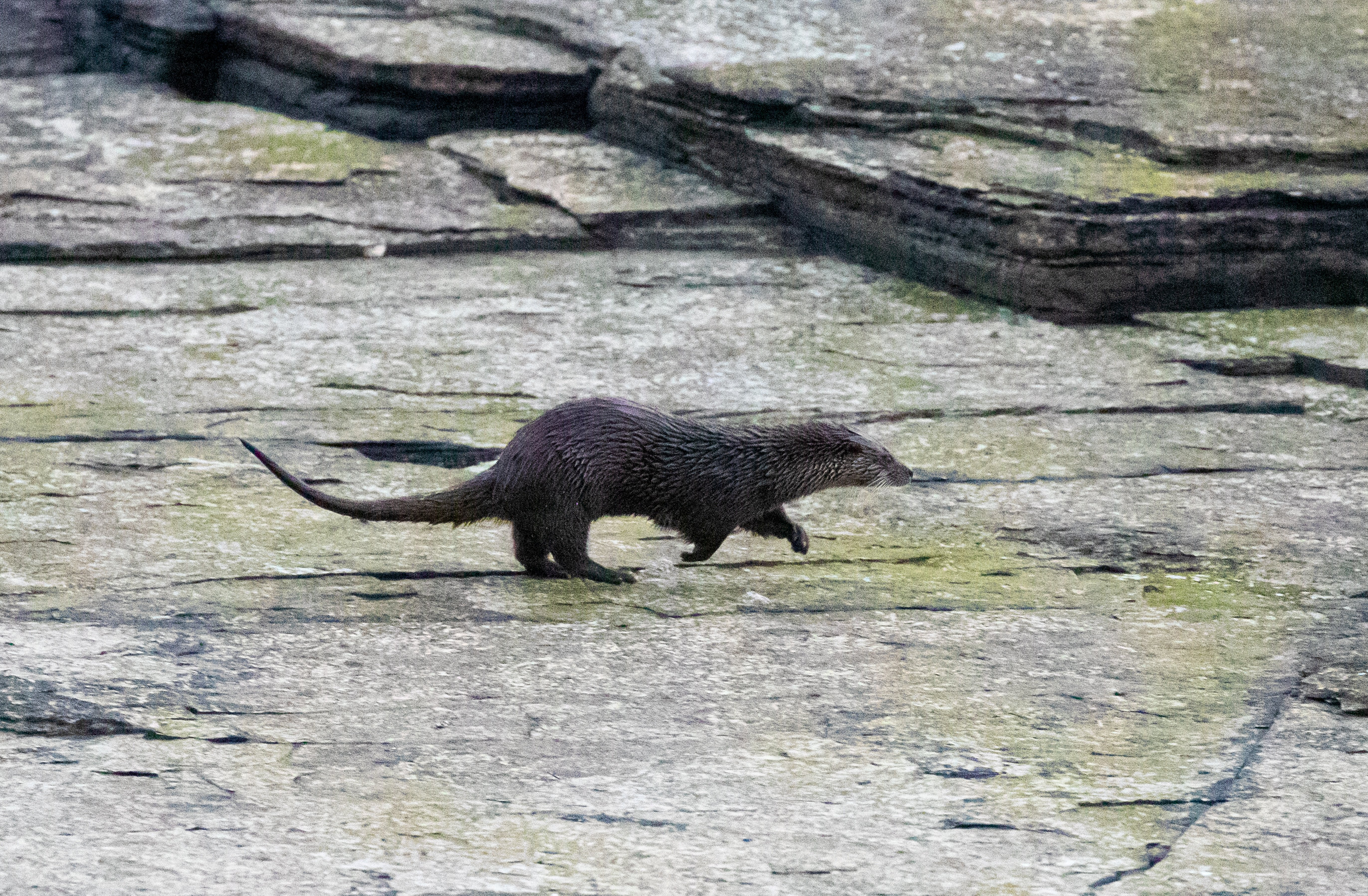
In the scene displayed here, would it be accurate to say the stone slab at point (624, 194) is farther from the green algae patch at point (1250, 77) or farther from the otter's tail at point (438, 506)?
the otter's tail at point (438, 506)

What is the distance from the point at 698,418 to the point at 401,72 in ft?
12.3

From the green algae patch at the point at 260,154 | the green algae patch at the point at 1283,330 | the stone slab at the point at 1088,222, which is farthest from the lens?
the green algae patch at the point at 260,154

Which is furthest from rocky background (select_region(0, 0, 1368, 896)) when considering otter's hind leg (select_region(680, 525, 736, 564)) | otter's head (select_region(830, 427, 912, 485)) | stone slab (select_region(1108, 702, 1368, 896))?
otter's head (select_region(830, 427, 912, 485))

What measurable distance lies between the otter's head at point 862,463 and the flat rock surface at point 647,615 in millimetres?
234

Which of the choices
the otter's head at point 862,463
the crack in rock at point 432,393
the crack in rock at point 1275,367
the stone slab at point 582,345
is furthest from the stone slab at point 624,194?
the otter's head at point 862,463

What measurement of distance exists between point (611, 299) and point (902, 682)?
3.54 metres

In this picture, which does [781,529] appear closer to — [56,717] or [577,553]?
[577,553]

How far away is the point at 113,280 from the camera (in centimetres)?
621

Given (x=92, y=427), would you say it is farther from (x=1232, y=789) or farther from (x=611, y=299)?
(x=1232, y=789)

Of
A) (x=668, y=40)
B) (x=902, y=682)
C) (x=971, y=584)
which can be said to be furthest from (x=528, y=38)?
(x=902, y=682)

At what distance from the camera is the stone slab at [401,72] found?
7.75 m

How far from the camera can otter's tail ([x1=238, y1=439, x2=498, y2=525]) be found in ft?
11.5

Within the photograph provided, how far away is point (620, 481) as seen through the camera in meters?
3.58

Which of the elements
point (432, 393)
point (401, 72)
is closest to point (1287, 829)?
point (432, 393)
